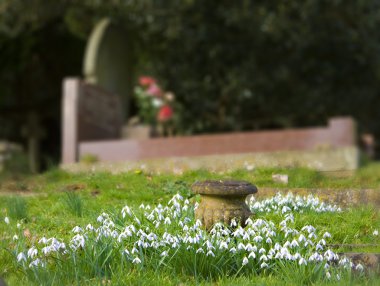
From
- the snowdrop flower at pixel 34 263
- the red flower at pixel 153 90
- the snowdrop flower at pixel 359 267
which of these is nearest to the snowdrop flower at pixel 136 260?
the snowdrop flower at pixel 34 263

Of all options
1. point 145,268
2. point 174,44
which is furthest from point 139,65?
point 145,268

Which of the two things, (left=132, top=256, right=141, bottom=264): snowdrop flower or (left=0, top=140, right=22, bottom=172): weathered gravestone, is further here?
(left=0, top=140, right=22, bottom=172): weathered gravestone

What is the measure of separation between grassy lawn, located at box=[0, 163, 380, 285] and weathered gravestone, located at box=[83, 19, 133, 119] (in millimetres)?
6779

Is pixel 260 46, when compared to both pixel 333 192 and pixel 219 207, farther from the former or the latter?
pixel 219 207

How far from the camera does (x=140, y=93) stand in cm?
1520

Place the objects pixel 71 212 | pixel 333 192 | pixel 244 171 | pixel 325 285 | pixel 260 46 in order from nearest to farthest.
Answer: pixel 325 285, pixel 71 212, pixel 333 192, pixel 244 171, pixel 260 46

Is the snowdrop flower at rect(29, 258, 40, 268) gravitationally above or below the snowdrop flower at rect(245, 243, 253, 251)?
below

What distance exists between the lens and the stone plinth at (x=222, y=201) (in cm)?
513

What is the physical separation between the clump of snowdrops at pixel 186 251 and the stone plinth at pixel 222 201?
0.34ft

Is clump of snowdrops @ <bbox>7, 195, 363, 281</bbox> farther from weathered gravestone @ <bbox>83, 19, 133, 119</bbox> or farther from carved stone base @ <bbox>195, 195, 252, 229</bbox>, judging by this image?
weathered gravestone @ <bbox>83, 19, 133, 119</bbox>

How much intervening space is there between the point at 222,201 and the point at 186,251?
698mm

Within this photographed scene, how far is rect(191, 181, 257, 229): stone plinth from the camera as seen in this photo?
5129 millimetres

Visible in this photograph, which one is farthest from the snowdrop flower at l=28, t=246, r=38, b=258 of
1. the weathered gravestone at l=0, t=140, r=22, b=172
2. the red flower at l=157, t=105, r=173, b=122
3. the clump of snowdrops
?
the weathered gravestone at l=0, t=140, r=22, b=172

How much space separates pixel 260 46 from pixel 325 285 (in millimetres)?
13793
